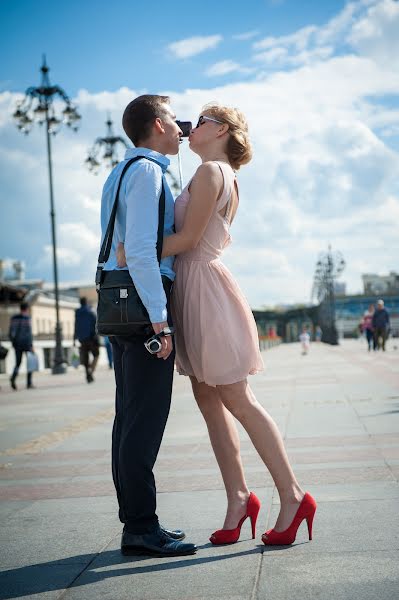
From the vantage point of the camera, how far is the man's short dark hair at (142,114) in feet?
13.1

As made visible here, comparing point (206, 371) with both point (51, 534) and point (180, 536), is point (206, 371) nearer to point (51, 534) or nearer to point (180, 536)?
point (180, 536)

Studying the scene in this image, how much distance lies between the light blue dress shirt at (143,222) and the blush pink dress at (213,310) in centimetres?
9

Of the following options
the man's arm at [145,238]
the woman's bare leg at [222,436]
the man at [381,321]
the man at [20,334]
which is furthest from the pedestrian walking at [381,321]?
the man's arm at [145,238]

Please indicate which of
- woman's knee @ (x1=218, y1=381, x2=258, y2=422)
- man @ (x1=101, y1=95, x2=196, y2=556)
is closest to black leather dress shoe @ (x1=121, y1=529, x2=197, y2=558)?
man @ (x1=101, y1=95, x2=196, y2=556)

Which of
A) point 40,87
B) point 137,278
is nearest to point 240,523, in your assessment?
point 137,278

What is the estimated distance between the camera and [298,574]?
3178mm

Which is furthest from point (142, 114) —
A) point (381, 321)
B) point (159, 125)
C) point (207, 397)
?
point (381, 321)

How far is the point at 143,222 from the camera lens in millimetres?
3738

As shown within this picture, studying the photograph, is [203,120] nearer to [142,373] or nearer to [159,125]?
[159,125]

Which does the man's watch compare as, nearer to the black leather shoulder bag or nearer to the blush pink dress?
the black leather shoulder bag

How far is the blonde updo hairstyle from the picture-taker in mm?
4074

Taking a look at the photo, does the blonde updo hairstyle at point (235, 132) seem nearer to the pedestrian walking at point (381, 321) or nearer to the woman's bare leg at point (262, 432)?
the woman's bare leg at point (262, 432)

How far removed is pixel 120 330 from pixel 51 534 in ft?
3.70

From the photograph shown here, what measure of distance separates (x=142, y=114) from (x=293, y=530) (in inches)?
77.8
